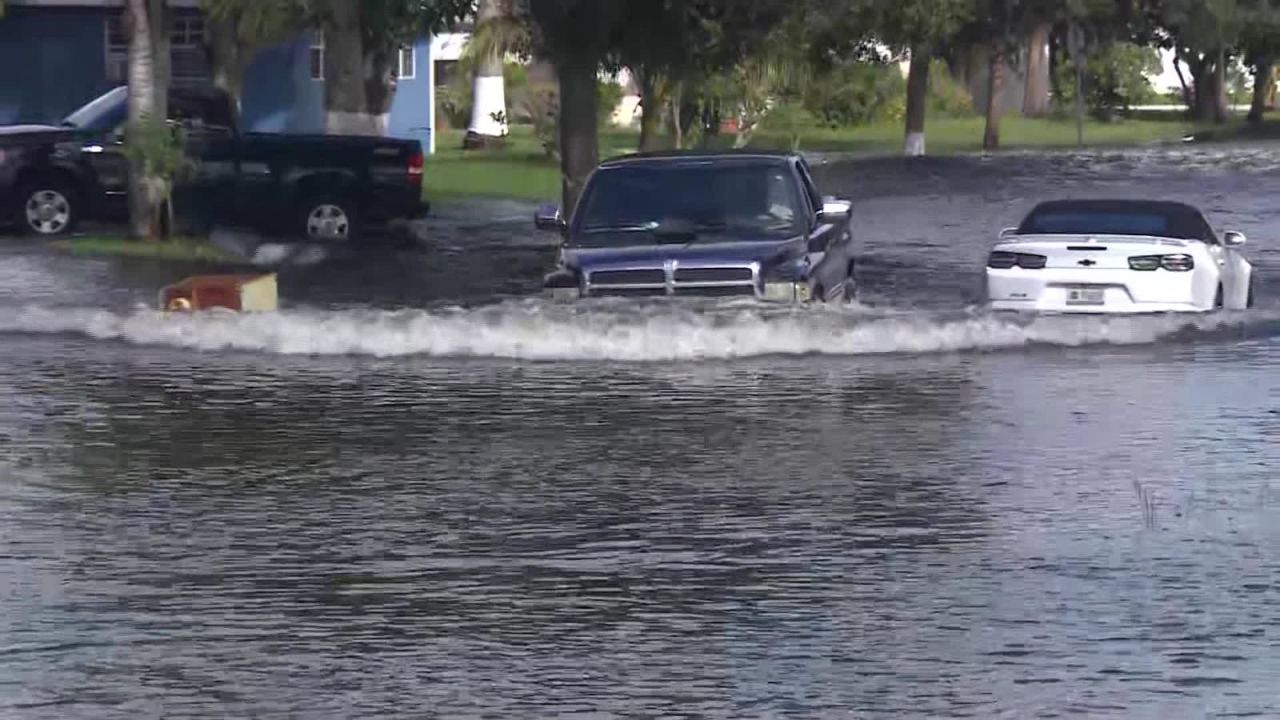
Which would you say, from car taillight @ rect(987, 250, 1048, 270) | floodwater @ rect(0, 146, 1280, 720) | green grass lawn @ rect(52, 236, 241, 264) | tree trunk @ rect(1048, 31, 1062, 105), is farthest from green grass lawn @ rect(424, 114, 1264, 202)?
floodwater @ rect(0, 146, 1280, 720)

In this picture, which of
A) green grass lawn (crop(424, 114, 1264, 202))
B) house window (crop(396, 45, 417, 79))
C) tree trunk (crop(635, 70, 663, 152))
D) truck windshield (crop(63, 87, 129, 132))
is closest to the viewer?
truck windshield (crop(63, 87, 129, 132))

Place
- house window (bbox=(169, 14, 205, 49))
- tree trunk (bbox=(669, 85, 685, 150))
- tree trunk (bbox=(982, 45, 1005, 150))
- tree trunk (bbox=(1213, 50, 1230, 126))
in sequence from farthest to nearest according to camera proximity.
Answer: tree trunk (bbox=(1213, 50, 1230, 126)), tree trunk (bbox=(982, 45, 1005, 150)), tree trunk (bbox=(669, 85, 685, 150)), house window (bbox=(169, 14, 205, 49))

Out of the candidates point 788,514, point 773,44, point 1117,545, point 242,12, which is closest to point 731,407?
point 788,514

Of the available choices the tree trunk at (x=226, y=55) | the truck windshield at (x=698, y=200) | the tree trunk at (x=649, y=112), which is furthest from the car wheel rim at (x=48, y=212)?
the truck windshield at (x=698, y=200)

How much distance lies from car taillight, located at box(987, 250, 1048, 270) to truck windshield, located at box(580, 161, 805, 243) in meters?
2.15

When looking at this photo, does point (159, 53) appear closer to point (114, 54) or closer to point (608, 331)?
point (608, 331)

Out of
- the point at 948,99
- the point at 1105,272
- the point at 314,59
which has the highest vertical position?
the point at 314,59

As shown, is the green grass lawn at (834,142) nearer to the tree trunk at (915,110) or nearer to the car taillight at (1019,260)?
the tree trunk at (915,110)

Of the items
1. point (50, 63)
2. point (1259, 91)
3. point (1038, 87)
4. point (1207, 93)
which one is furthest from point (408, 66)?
point (1038, 87)

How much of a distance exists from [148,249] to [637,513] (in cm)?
1737

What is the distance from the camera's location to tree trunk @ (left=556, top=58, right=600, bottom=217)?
27969 mm

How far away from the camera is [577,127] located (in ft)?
92.5

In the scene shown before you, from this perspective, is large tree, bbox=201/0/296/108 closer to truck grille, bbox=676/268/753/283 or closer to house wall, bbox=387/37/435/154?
house wall, bbox=387/37/435/154

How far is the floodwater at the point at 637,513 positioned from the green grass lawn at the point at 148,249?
5.98 metres
